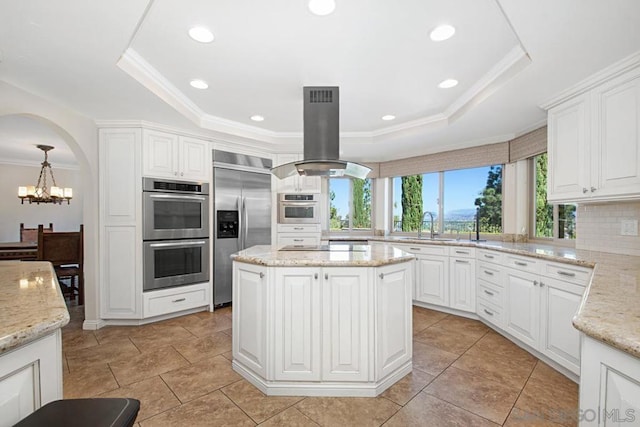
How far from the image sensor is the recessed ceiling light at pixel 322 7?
164 centimetres

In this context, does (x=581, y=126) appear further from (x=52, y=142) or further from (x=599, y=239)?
(x=52, y=142)

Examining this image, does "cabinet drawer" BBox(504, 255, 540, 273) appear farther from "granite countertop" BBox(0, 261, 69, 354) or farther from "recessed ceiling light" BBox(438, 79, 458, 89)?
"granite countertop" BBox(0, 261, 69, 354)

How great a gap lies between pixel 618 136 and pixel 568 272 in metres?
0.99

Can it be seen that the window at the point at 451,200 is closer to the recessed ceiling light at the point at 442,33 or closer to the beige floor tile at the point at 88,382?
the recessed ceiling light at the point at 442,33

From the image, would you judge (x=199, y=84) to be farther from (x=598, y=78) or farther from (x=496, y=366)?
(x=496, y=366)

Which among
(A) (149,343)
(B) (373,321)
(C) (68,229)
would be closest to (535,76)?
(B) (373,321)

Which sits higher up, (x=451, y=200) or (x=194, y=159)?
(x=194, y=159)

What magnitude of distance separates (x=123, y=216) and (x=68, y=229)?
5089 mm

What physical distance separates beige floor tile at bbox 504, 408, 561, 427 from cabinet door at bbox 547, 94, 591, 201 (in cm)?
161

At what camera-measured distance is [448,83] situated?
2613 mm

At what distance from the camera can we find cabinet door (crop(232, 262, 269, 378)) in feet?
6.60

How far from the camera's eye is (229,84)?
2666 mm

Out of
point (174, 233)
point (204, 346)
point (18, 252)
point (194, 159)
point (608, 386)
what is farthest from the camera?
point (18, 252)

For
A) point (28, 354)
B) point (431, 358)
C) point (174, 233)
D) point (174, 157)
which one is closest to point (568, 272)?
point (431, 358)
